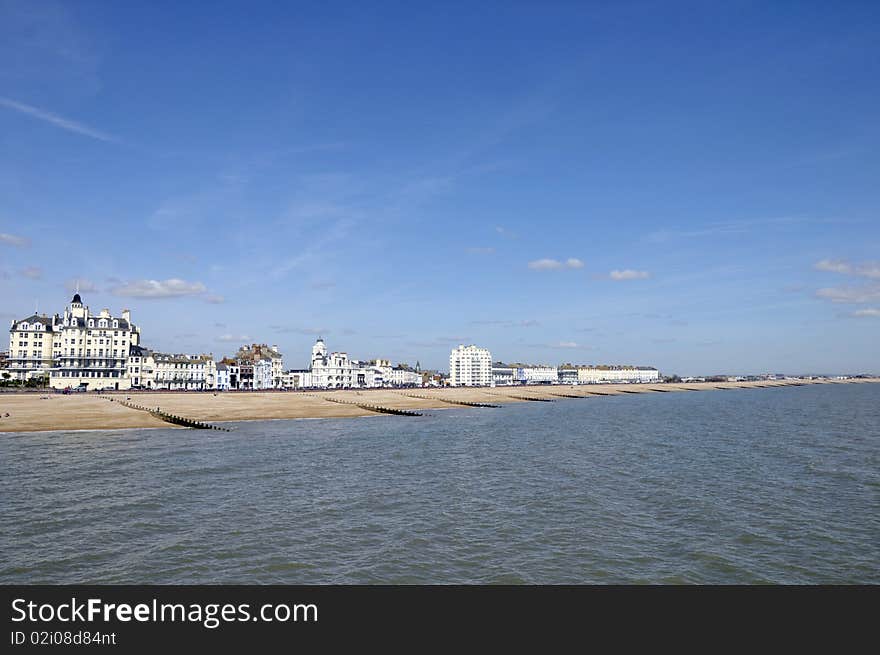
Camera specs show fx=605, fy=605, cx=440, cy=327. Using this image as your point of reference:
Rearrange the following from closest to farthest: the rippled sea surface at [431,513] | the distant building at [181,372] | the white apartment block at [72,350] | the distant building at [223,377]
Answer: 1. the rippled sea surface at [431,513]
2. the white apartment block at [72,350]
3. the distant building at [181,372]
4. the distant building at [223,377]

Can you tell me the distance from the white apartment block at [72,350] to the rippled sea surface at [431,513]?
11734 cm

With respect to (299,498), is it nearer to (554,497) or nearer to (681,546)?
(554,497)

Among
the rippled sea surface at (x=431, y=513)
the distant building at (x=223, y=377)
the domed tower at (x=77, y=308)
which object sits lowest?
the rippled sea surface at (x=431, y=513)

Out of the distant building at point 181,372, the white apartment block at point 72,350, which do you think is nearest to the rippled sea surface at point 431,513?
the white apartment block at point 72,350

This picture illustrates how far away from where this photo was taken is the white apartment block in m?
157

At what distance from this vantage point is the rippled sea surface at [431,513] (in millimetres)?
19844

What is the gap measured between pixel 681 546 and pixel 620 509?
590cm

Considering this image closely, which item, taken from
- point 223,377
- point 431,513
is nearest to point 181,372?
point 223,377

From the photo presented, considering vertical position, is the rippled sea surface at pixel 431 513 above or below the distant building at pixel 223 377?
below

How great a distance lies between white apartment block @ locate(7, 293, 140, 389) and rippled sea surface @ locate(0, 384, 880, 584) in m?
117

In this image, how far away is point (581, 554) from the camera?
21.5 m

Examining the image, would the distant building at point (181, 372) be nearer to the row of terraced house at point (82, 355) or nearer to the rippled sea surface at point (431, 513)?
the row of terraced house at point (82, 355)

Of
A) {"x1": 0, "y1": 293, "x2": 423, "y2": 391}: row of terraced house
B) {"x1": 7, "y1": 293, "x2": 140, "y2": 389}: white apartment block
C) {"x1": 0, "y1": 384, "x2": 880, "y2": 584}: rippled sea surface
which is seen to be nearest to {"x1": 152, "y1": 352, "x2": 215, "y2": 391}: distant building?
{"x1": 0, "y1": 293, "x2": 423, "y2": 391}: row of terraced house

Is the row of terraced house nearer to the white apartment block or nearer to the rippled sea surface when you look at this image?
the white apartment block
